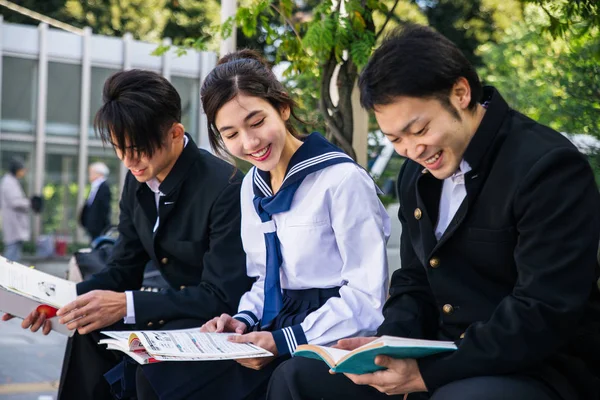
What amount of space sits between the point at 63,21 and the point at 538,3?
69.1ft

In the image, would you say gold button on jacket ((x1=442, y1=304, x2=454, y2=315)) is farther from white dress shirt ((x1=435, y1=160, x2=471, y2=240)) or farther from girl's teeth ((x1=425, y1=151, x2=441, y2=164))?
girl's teeth ((x1=425, y1=151, x2=441, y2=164))

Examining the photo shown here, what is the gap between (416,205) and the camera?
2.41 m

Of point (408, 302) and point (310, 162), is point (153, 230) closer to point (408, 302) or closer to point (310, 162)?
point (310, 162)

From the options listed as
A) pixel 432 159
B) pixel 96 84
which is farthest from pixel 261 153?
pixel 96 84

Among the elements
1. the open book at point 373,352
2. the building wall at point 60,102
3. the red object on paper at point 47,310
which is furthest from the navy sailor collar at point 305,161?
the building wall at point 60,102

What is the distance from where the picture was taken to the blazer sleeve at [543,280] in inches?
77.3

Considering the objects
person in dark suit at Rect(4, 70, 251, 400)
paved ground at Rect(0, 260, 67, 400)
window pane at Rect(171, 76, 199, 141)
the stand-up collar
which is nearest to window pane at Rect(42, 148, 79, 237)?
window pane at Rect(171, 76, 199, 141)

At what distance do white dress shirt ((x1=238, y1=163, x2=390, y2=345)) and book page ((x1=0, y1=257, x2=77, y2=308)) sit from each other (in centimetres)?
82

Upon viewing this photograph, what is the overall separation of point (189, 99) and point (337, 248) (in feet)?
56.2

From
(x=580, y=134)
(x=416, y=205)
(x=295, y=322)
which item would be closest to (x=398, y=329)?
(x=416, y=205)

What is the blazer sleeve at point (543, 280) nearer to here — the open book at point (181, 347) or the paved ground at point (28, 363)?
the open book at point (181, 347)

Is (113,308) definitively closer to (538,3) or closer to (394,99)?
(394,99)

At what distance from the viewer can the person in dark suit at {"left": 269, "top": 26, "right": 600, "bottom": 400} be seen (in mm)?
1972

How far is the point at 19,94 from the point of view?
1858cm
